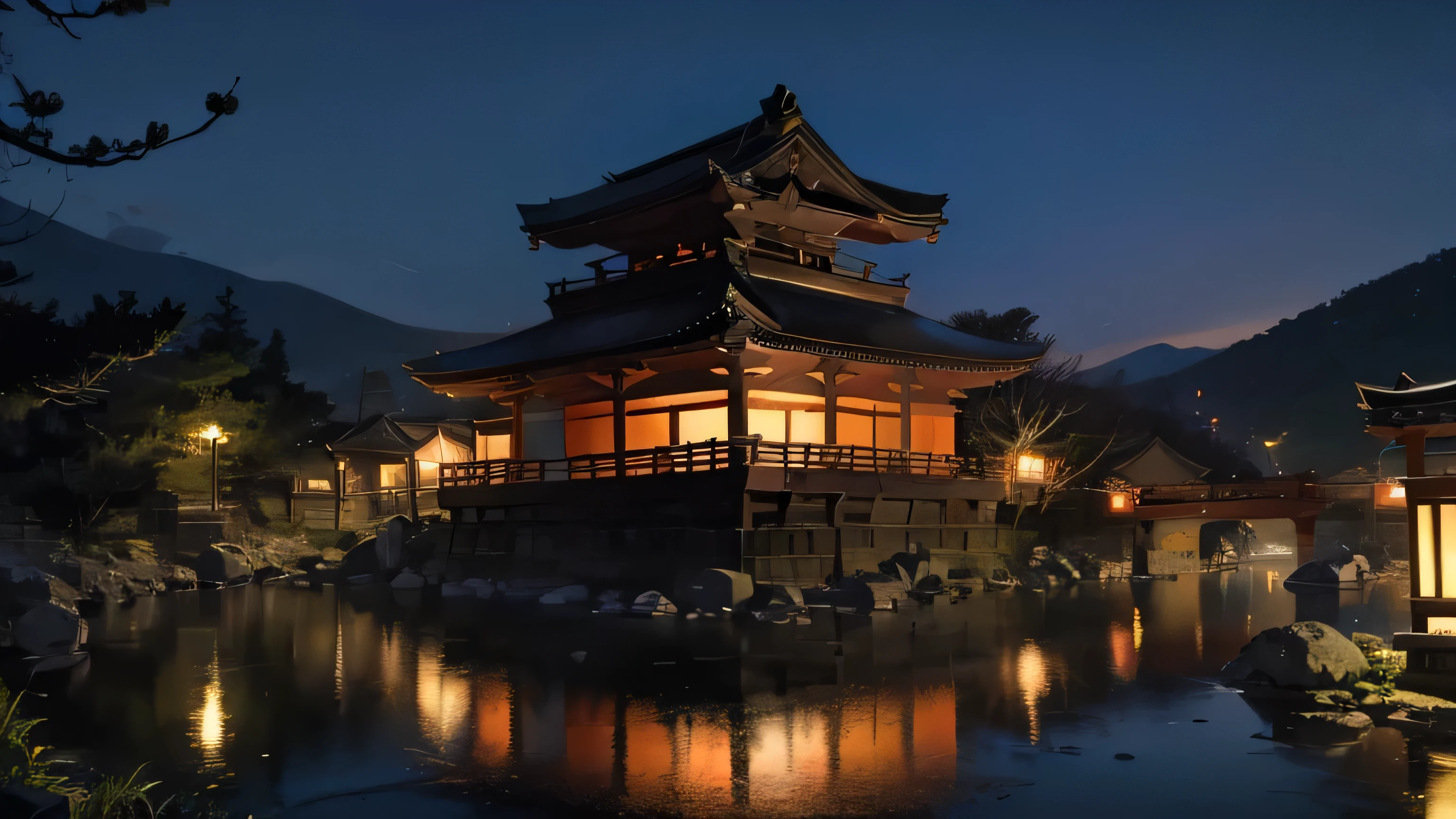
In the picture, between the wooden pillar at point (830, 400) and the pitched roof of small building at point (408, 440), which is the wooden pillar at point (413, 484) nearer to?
the pitched roof of small building at point (408, 440)

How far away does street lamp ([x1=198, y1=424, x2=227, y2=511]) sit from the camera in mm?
35031

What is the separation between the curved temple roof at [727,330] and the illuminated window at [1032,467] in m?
7.67

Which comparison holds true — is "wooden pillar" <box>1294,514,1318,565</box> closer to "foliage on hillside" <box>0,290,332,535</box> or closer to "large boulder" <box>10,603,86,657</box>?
"large boulder" <box>10,603,86,657</box>

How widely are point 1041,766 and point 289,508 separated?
40152mm

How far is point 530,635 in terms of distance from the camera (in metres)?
19.6

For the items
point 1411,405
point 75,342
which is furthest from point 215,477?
point 1411,405

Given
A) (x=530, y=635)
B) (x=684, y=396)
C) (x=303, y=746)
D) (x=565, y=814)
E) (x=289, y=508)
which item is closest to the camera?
(x=565, y=814)

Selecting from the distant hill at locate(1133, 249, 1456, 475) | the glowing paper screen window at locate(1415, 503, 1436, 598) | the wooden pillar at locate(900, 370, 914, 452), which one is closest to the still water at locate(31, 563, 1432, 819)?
the glowing paper screen window at locate(1415, 503, 1436, 598)

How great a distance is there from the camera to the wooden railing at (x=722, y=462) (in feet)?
81.0

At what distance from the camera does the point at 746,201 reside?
2825 cm

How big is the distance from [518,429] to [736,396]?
390 inches

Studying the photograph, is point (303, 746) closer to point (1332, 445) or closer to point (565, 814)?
point (565, 814)

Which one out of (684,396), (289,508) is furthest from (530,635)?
(289,508)

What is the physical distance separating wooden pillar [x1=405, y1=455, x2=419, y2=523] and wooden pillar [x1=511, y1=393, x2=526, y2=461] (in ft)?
35.6
